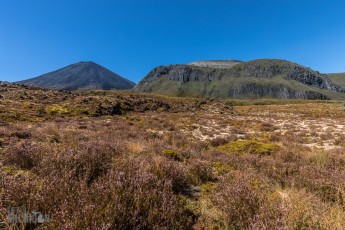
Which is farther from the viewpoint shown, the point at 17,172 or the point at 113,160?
the point at 113,160

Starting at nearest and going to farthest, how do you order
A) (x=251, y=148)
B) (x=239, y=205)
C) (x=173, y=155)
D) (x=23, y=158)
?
(x=239, y=205) < (x=23, y=158) < (x=173, y=155) < (x=251, y=148)

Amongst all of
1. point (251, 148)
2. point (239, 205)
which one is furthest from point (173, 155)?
point (251, 148)

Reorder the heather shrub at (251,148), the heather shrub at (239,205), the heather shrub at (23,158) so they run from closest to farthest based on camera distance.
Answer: the heather shrub at (239,205)
the heather shrub at (23,158)
the heather shrub at (251,148)

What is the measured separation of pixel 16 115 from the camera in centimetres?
1916

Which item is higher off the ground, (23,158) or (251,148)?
(23,158)

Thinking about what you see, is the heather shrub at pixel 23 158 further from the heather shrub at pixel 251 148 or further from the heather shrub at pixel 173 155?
the heather shrub at pixel 251 148

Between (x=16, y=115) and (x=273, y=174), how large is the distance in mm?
23175

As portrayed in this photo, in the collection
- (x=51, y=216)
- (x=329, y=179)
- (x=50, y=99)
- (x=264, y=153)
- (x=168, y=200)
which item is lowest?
(x=264, y=153)

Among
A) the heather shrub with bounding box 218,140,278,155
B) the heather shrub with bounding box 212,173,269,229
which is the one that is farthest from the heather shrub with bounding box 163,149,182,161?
the heather shrub with bounding box 212,173,269,229

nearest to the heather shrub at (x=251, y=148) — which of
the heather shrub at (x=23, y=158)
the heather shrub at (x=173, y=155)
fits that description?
the heather shrub at (x=173, y=155)

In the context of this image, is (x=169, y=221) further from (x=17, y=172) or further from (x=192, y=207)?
(x=17, y=172)

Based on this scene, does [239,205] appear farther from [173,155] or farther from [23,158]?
[23,158]

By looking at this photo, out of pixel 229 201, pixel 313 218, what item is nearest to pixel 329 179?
pixel 313 218

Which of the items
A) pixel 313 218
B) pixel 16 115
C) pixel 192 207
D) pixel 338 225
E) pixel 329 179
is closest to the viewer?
pixel 338 225
